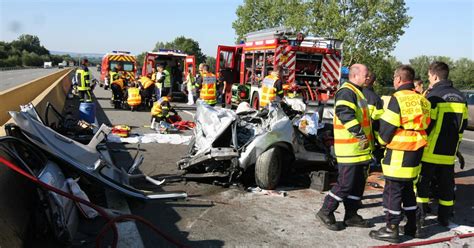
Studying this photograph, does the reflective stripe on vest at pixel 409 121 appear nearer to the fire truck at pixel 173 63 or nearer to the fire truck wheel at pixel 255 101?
the fire truck wheel at pixel 255 101

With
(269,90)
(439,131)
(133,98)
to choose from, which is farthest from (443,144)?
(133,98)

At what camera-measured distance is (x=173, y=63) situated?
20766 mm

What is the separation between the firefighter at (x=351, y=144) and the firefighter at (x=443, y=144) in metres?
0.86

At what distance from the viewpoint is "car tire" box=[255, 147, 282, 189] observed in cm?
571

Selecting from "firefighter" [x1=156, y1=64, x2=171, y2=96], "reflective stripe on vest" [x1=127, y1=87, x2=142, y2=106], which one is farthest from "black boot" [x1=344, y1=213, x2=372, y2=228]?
"firefighter" [x1=156, y1=64, x2=171, y2=96]

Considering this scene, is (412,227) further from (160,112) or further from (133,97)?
(133,97)

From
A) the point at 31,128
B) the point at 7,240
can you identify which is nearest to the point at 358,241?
the point at 7,240

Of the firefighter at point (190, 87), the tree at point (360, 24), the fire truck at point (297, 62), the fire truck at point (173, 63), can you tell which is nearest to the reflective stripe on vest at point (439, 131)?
the fire truck at point (297, 62)

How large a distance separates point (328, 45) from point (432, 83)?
346 inches

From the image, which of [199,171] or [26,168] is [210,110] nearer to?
[199,171]

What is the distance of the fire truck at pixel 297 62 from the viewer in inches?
517

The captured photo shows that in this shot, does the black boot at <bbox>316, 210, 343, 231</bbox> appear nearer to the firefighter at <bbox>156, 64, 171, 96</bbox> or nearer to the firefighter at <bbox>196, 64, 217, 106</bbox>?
the firefighter at <bbox>196, 64, 217, 106</bbox>

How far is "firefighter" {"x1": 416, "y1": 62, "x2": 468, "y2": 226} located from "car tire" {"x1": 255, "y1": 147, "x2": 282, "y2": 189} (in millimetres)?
1783

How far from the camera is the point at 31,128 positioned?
440 cm
